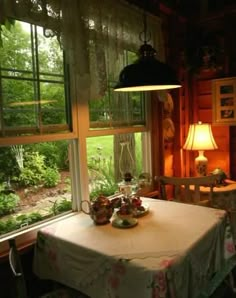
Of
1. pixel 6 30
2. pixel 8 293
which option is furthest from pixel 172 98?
pixel 8 293

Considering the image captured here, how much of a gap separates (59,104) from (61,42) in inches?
16.0

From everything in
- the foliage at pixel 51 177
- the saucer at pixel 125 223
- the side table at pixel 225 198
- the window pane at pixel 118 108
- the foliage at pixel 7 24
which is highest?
the foliage at pixel 7 24

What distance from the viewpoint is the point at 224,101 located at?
2809 mm

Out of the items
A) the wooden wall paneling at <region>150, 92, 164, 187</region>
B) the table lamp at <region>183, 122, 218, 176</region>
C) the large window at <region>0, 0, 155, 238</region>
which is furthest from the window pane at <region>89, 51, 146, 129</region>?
the table lamp at <region>183, 122, 218, 176</region>

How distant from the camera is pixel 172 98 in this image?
2809mm

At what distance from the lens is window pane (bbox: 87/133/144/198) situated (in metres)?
2.17

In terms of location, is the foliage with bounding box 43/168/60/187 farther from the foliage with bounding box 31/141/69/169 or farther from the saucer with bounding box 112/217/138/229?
the saucer with bounding box 112/217/138/229

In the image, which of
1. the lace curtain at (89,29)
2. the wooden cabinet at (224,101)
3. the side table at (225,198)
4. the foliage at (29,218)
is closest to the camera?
the lace curtain at (89,29)

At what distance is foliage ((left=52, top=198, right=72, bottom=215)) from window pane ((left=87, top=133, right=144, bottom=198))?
22 cm

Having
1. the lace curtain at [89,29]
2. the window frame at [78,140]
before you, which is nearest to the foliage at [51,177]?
the window frame at [78,140]

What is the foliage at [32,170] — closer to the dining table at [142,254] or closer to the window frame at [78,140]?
the window frame at [78,140]

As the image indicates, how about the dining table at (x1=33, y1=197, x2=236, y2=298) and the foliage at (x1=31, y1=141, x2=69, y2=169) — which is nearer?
the dining table at (x1=33, y1=197, x2=236, y2=298)

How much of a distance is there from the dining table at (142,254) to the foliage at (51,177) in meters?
0.29

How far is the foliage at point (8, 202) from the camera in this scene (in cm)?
164
